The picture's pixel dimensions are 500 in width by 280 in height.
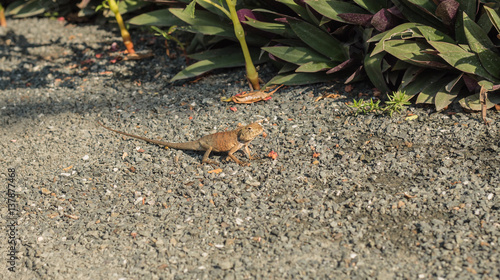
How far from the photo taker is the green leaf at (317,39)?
4590 mm

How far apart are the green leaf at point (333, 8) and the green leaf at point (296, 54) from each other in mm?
398

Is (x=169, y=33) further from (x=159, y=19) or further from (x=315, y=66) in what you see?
(x=315, y=66)

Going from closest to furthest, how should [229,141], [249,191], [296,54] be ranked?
1. [249,191]
2. [229,141]
3. [296,54]

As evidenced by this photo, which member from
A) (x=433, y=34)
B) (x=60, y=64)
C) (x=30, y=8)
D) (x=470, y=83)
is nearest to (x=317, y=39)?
(x=433, y=34)

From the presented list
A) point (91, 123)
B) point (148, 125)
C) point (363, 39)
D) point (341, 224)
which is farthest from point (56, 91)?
point (341, 224)

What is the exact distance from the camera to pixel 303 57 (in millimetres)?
4652

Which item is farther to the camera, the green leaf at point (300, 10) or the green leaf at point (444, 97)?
the green leaf at point (300, 10)

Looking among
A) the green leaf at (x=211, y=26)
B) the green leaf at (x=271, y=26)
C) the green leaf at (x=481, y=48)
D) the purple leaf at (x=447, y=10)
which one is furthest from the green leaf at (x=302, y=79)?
the green leaf at (x=481, y=48)

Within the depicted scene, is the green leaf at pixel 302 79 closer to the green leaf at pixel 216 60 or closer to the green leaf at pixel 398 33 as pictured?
the green leaf at pixel 216 60

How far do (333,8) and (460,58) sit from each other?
1.08 metres

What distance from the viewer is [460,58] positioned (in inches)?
158

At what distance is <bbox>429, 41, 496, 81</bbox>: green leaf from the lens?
3984 mm

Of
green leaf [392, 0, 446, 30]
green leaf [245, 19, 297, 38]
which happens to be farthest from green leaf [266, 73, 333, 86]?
green leaf [392, 0, 446, 30]

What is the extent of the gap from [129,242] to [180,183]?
2.05 feet
